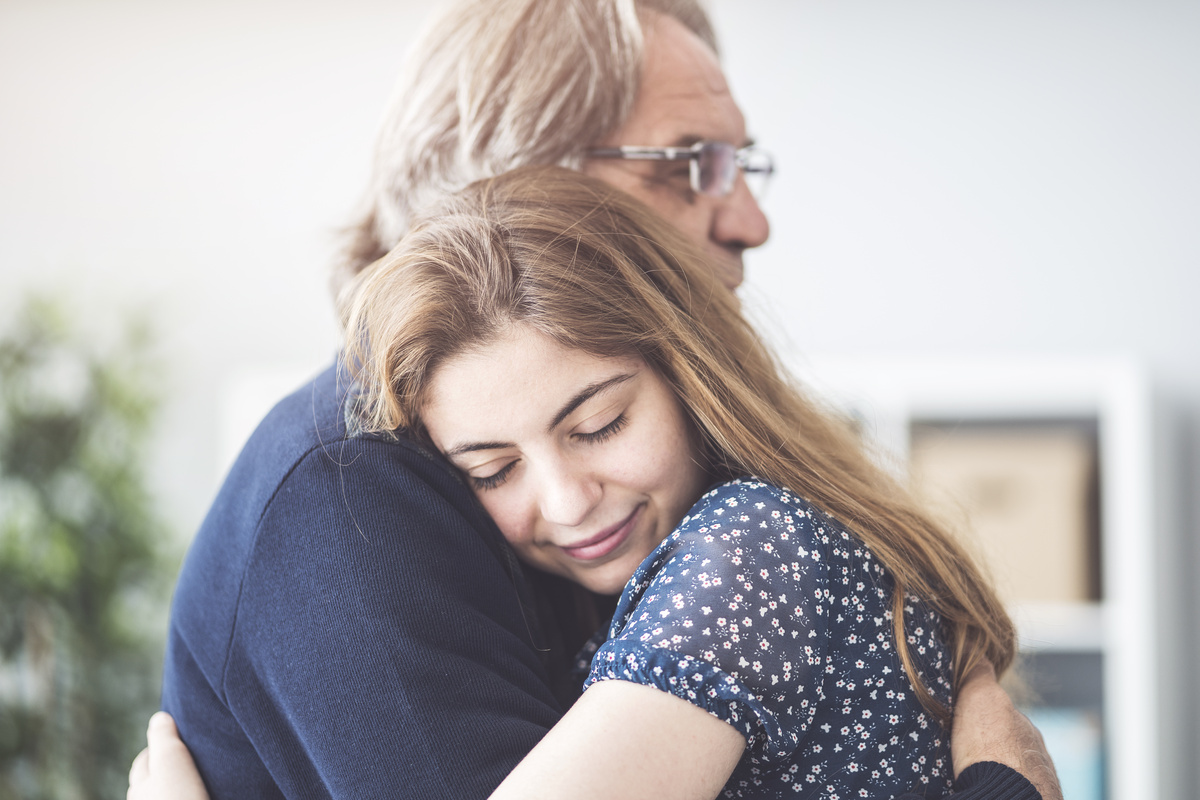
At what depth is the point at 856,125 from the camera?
10.8 feet

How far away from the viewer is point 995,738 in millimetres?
914

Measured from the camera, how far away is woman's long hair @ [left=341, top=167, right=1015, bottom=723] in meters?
0.90

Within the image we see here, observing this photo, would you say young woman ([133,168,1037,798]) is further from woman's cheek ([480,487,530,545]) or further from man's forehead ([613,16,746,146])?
man's forehead ([613,16,746,146])

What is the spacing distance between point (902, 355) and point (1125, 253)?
794 mm

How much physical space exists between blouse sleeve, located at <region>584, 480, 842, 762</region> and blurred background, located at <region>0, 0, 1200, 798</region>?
2310 mm

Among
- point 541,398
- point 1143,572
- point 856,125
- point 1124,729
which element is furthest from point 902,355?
point 541,398

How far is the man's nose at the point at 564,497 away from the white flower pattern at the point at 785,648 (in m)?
0.12

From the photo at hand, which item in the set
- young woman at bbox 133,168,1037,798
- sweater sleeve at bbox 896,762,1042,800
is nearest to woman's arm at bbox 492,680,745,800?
young woman at bbox 133,168,1037,798

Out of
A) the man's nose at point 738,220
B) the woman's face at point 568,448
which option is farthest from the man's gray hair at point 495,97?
the woman's face at point 568,448

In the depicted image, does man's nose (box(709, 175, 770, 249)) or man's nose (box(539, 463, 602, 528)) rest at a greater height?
man's nose (box(709, 175, 770, 249))

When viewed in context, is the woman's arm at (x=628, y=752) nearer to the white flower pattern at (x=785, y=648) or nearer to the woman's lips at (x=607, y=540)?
the white flower pattern at (x=785, y=648)

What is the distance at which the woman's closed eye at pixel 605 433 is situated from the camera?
93 centimetres

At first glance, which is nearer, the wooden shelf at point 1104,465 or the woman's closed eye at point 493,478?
the woman's closed eye at point 493,478

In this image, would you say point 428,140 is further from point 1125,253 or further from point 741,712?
point 1125,253
